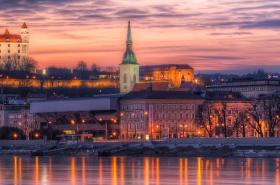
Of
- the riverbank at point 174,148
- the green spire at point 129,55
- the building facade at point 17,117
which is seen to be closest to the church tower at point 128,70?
the green spire at point 129,55

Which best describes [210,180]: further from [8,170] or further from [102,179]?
[8,170]

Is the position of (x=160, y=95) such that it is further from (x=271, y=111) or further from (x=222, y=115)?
(x=271, y=111)

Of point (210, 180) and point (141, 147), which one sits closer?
point (210, 180)

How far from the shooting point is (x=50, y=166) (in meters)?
73.6

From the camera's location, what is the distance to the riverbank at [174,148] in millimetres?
89562

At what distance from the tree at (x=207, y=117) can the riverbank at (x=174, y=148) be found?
18753mm

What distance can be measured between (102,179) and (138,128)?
74.1 m

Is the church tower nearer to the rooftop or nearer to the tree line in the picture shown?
the rooftop

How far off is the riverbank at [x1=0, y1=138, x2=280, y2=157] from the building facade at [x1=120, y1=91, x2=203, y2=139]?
19680mm

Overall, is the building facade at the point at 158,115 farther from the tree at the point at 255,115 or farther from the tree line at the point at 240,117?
the tree at the point at 255,115

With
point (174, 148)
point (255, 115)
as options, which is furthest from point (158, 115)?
point (174, 148)

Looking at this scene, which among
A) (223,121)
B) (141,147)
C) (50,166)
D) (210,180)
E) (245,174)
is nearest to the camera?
(210,180)

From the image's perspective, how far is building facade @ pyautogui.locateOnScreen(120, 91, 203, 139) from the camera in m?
131

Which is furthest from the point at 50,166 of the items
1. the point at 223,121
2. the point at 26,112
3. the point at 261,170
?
the point at 26,112
